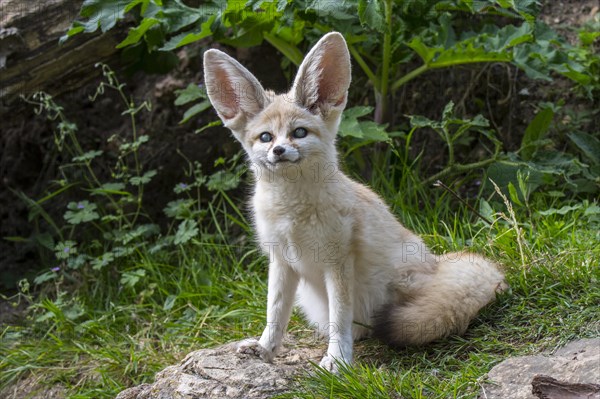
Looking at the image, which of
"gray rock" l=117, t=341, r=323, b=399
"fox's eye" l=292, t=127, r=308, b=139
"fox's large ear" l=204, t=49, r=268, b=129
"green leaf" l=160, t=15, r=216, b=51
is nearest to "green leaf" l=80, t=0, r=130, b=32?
"green leaf" l=160, t=15, r=216, b=51

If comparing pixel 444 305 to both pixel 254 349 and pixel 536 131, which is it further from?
pixel 536 131

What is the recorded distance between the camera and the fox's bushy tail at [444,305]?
133 inches

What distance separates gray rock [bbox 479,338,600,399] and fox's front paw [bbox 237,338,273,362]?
1.03m

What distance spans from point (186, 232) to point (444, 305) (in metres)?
2.12

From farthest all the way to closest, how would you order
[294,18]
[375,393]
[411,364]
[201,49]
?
[201,49] → [294,18] → [411,364] → [375,393]

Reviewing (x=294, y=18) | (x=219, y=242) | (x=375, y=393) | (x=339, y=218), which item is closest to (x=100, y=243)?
(x=219, y=242)

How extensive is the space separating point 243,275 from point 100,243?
120 cm

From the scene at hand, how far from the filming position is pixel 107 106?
19.2 ft

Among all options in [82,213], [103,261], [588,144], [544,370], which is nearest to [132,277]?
[103,261]

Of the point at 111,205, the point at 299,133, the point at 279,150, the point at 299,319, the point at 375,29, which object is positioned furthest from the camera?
the point at 111,205

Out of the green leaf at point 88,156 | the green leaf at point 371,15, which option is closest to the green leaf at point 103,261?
the green leaf at point 88,156

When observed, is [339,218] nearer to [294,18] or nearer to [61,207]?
[294,18]

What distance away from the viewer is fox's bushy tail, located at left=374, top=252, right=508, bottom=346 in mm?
3381

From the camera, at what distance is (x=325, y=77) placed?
3564mm
